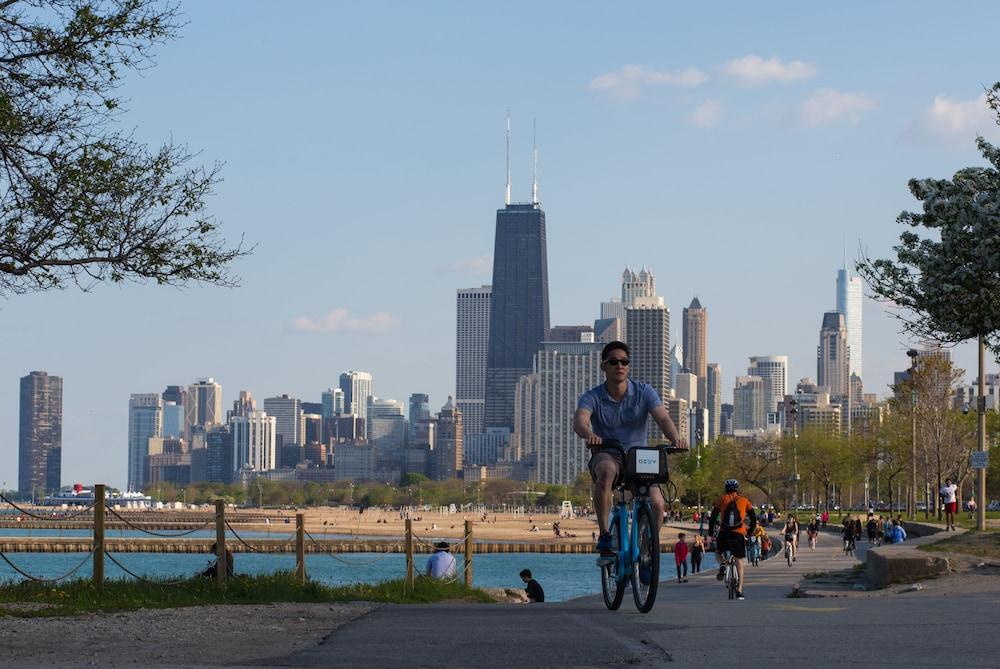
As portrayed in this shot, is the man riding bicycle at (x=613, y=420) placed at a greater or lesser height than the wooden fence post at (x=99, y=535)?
greater

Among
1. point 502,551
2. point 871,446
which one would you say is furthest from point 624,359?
point 502,551

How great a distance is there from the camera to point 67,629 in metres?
11.0

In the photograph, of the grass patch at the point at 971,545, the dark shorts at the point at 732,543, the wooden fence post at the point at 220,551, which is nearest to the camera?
the wooden fence post at the point at 220,551

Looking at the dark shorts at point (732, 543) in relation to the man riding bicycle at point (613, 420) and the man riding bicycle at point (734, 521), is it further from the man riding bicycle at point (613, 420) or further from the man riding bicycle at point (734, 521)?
the man riding bicycle at point (613, 420)

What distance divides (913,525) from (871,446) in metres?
45.1

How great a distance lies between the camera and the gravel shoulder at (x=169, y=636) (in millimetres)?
8820

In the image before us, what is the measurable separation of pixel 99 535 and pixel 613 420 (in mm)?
6818

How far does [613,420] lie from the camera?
11852mm

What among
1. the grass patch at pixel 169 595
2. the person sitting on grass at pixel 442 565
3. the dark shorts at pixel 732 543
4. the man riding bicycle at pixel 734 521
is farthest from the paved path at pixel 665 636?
the person sitting on grass at pixel 442 565

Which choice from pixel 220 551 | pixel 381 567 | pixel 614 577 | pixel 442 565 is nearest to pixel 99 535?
pixel 220 551

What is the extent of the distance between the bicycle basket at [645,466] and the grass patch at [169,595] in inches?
200

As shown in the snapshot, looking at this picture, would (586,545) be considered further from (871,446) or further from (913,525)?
(913,525)

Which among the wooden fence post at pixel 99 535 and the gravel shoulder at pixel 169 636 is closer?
the gravel shoulder at pixel 169 636

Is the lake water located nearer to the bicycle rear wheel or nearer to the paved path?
the bicycle rear wheel
